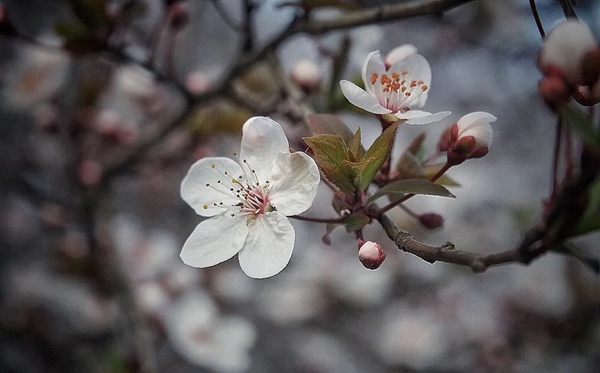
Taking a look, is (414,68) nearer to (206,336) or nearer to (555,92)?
(555,92)

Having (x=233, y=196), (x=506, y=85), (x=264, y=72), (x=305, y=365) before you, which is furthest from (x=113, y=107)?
(x=233, y=196)

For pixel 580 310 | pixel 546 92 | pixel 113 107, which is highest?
pixel 546 92

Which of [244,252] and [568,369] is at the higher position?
[244,252]

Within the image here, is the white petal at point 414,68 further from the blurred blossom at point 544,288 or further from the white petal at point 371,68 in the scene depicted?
the blurred blossom at point 544,288

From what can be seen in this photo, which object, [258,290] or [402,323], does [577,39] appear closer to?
[402,323]

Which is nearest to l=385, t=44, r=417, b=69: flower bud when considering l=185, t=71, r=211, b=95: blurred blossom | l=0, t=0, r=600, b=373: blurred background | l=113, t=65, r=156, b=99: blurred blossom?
l=0, t=0, r=600, b=373: blurred background
